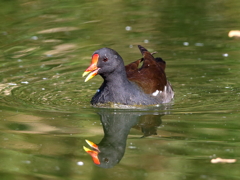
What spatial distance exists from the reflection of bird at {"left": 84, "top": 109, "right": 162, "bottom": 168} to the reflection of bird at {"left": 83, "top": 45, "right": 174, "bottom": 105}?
273mm

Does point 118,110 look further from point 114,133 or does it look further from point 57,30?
point 57,30

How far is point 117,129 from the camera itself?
21.5ft

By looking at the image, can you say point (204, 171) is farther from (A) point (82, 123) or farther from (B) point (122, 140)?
(A) point (82, 123)

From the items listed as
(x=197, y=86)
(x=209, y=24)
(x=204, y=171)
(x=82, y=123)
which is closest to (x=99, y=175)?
(x=204, y=171)

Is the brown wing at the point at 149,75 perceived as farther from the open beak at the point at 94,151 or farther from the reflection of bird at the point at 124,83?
the open beak at the point at 94,151

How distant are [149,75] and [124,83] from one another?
72cm

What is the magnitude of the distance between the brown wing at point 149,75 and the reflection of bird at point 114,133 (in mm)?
697

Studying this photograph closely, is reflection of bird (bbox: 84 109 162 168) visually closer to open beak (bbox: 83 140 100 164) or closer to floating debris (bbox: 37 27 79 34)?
open beak (bbox: 83 140 100 164)

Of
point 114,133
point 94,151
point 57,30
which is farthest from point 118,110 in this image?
point 57,30

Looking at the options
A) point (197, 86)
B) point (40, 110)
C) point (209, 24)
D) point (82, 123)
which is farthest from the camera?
point (209, 24)

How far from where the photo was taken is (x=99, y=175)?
506 cm

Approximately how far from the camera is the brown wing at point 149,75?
7.64 meters

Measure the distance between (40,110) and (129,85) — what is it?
1.27 meters

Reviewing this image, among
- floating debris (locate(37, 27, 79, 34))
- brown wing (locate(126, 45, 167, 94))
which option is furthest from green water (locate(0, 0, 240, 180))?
brown wing (locate(126, 45, 167, 94))
